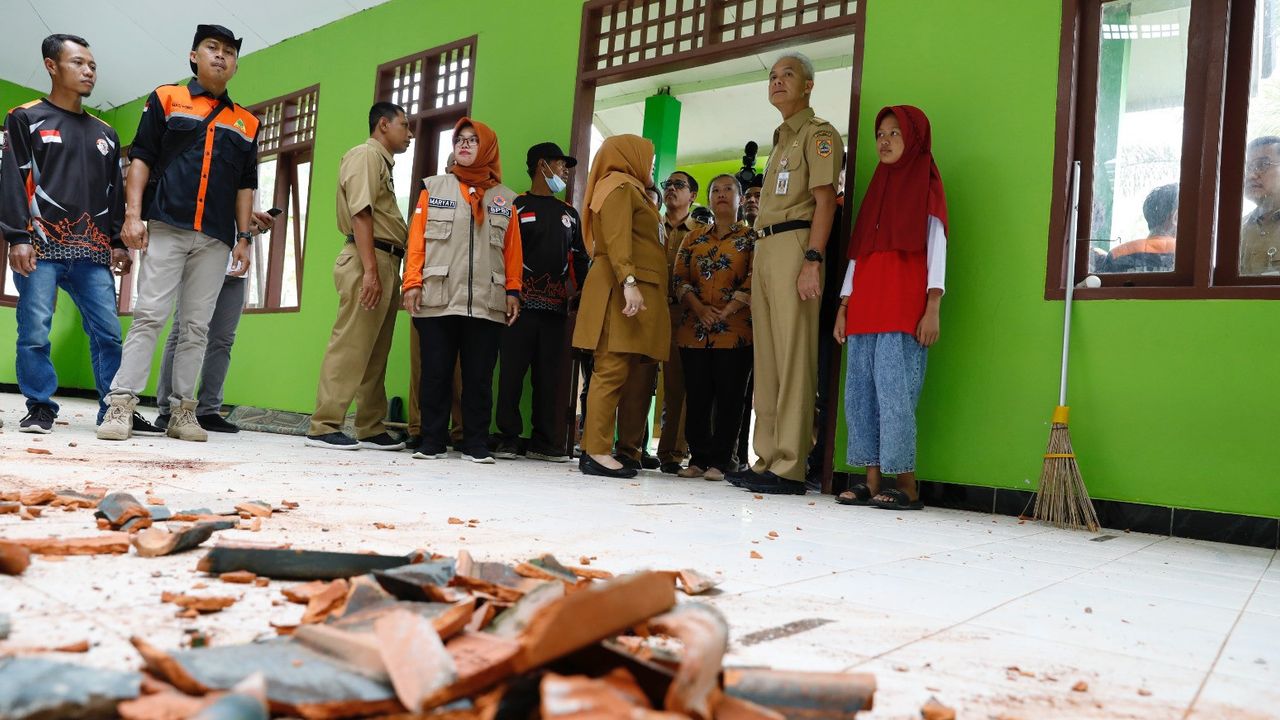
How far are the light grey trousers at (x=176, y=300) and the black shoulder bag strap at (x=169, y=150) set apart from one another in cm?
11

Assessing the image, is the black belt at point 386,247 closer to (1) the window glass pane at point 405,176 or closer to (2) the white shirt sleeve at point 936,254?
(1) the window glass pane at point 405,176

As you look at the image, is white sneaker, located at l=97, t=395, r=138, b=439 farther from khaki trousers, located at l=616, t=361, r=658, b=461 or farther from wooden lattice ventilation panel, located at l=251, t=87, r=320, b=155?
wooden lattice ventilation panel, located at l=251, t=87, r=320, b=155

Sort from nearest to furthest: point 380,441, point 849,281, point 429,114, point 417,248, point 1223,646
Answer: point 1223,646
point 849,281
point 417,248
point 380,441
point 429,114

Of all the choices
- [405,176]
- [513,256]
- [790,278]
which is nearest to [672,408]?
[513,256]

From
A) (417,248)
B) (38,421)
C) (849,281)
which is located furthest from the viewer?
(417,248)

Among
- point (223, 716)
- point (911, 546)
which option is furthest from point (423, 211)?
point (223, 716)

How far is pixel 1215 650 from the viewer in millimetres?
1120

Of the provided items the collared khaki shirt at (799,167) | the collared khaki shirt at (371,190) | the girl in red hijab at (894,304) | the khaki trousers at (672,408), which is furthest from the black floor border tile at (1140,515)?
the collared khaki shirt at (371,190)

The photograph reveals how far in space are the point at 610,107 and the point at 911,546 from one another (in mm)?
7457

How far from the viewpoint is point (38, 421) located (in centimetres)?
329

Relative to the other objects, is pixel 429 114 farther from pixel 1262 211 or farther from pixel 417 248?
pixel 1262 211

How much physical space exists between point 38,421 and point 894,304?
3300 mm

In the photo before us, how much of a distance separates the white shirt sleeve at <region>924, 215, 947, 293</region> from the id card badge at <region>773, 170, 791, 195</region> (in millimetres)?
583

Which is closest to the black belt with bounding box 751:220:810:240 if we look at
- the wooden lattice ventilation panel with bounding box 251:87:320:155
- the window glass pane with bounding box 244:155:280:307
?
the wooden lattice ventilation panel with bounding box 251:87:320:155
